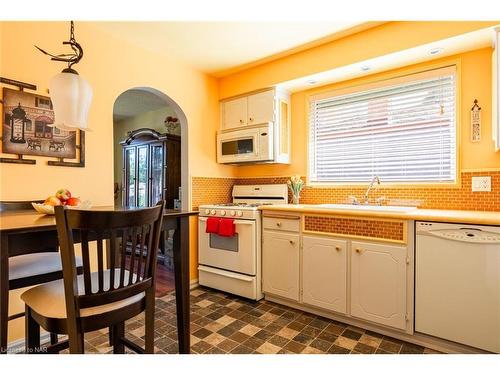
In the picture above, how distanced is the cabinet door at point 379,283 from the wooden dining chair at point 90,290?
1555 mm

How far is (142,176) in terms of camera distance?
4398mm

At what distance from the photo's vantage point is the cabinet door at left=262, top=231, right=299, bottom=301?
2537mm

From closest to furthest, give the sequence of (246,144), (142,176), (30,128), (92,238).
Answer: (92,238) → (30,128) → (246,144) → (142,176)

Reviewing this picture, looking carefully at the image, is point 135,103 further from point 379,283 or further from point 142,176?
point 379,283

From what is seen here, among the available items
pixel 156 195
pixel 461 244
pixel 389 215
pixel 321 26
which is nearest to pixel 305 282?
pixel 389 215

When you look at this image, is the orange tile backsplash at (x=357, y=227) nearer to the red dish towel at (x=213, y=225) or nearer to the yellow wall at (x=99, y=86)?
the red dish towel at (x=213, y=225)

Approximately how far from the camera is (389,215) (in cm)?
203

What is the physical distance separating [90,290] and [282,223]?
69.9 inches

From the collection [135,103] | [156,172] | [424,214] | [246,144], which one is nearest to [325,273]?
[424,214]

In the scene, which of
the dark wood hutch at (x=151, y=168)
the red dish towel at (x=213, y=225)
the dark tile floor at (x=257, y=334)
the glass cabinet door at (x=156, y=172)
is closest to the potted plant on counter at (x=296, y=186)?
the red dish towel at (x=213, y=225)

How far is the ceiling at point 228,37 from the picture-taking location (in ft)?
7.83
